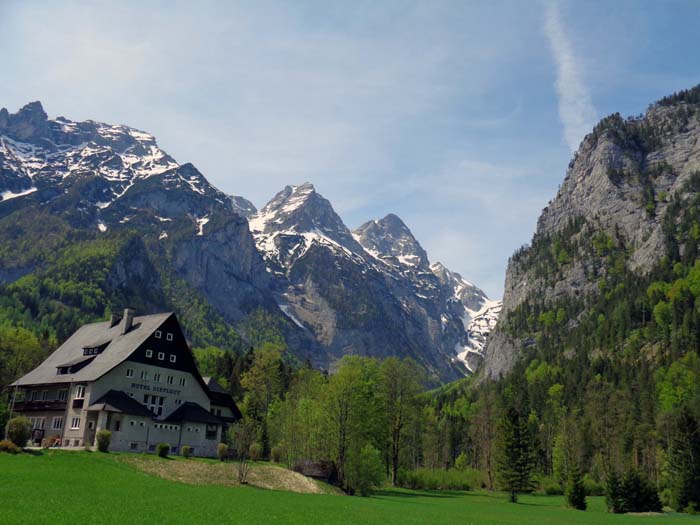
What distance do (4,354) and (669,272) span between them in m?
172

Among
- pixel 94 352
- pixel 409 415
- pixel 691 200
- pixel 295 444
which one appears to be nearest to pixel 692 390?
pixel 409 415

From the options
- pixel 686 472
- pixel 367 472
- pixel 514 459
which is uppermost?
pixel 514 459

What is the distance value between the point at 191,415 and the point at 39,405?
17.6 metres

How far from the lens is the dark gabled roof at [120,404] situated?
6269 centimetres

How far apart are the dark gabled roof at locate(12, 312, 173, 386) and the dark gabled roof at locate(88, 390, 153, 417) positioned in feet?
8.61

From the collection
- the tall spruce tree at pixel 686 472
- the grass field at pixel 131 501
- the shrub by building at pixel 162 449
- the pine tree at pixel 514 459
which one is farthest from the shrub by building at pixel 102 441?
the tall spruce tree at pixel 686 472

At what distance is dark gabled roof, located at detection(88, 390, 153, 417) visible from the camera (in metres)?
62.7

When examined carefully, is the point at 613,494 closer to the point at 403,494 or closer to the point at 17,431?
the point at 403,494

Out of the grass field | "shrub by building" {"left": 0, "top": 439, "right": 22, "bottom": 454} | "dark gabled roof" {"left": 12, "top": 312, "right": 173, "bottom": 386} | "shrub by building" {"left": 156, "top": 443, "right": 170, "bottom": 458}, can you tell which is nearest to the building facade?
"dark gabled roof" {"left": 12, "top": 312, "right": 173, "bottom": 386}

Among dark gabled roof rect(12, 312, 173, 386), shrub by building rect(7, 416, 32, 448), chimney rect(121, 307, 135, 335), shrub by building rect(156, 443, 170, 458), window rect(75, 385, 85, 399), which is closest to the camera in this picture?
shrub by building rect(7, 416, 32, 448)

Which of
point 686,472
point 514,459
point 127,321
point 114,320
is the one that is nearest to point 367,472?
point 514,459

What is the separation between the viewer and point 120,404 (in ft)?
211

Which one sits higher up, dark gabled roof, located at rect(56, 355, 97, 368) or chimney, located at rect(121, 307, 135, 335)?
chimney, located at rect(121, 307, 135, 335)

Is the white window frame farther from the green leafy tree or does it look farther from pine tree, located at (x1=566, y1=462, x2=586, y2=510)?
pine tree, located at (x1=566, y1=462, x2=586, y2=510)
